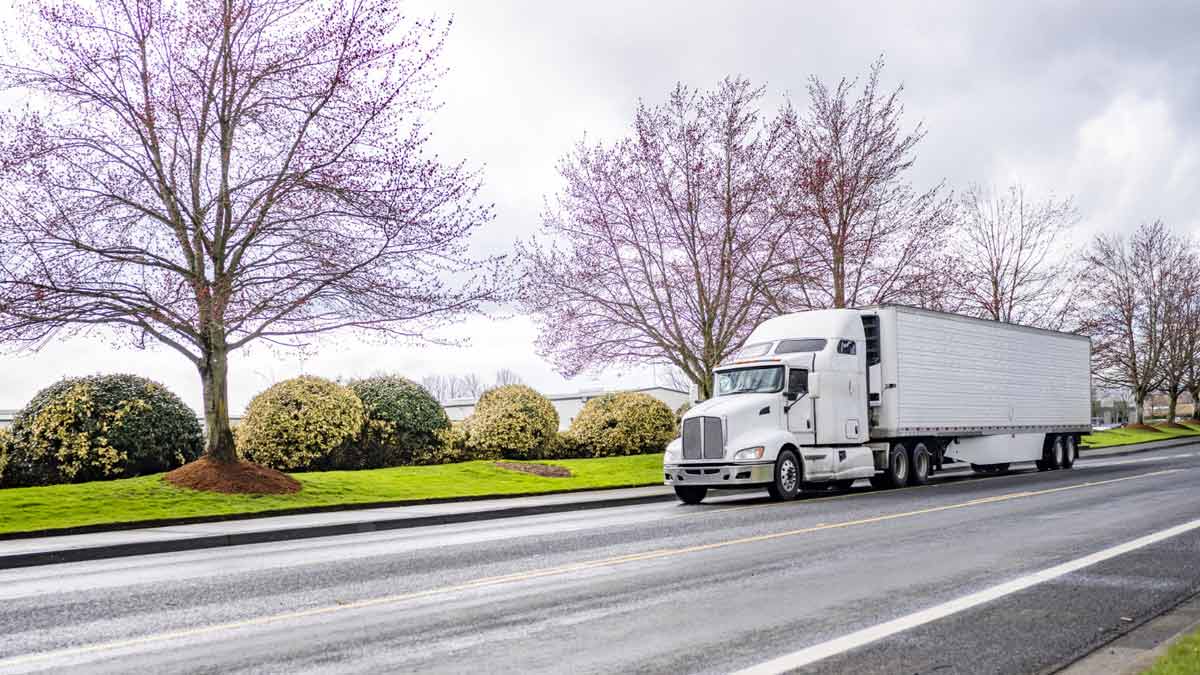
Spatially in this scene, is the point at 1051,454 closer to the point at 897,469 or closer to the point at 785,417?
the point at 897,469

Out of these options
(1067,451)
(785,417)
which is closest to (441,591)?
(785,417)

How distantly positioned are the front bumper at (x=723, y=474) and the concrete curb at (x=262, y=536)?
1.53 metres

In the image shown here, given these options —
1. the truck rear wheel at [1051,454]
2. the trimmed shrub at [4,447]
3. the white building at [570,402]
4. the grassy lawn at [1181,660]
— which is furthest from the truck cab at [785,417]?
the white building at [570,402]

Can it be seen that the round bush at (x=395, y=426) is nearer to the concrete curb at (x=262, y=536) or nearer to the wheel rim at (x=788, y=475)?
the concrete curb at (x=262, y=536)

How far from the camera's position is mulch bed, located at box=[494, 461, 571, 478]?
24562 millimetres

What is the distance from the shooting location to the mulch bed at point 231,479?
17.9 meters

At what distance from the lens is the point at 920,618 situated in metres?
7.19

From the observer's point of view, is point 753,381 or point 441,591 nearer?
point 441,591

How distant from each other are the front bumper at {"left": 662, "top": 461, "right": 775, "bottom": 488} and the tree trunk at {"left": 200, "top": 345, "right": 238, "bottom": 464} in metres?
8.43

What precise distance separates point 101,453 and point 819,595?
15.7m

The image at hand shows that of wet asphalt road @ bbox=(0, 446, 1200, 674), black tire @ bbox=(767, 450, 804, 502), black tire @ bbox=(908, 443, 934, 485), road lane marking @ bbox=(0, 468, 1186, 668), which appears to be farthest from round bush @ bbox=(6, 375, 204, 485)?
black tire @ bbox=(908, 443, 934, 485)

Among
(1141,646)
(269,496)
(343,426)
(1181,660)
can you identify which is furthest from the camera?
(343,426)

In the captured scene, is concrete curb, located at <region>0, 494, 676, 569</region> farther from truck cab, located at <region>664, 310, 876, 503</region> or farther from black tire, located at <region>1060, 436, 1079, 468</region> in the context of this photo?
black tire, located at <region>1060, 436, 1079, 468</region>

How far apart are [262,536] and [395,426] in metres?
10.7
